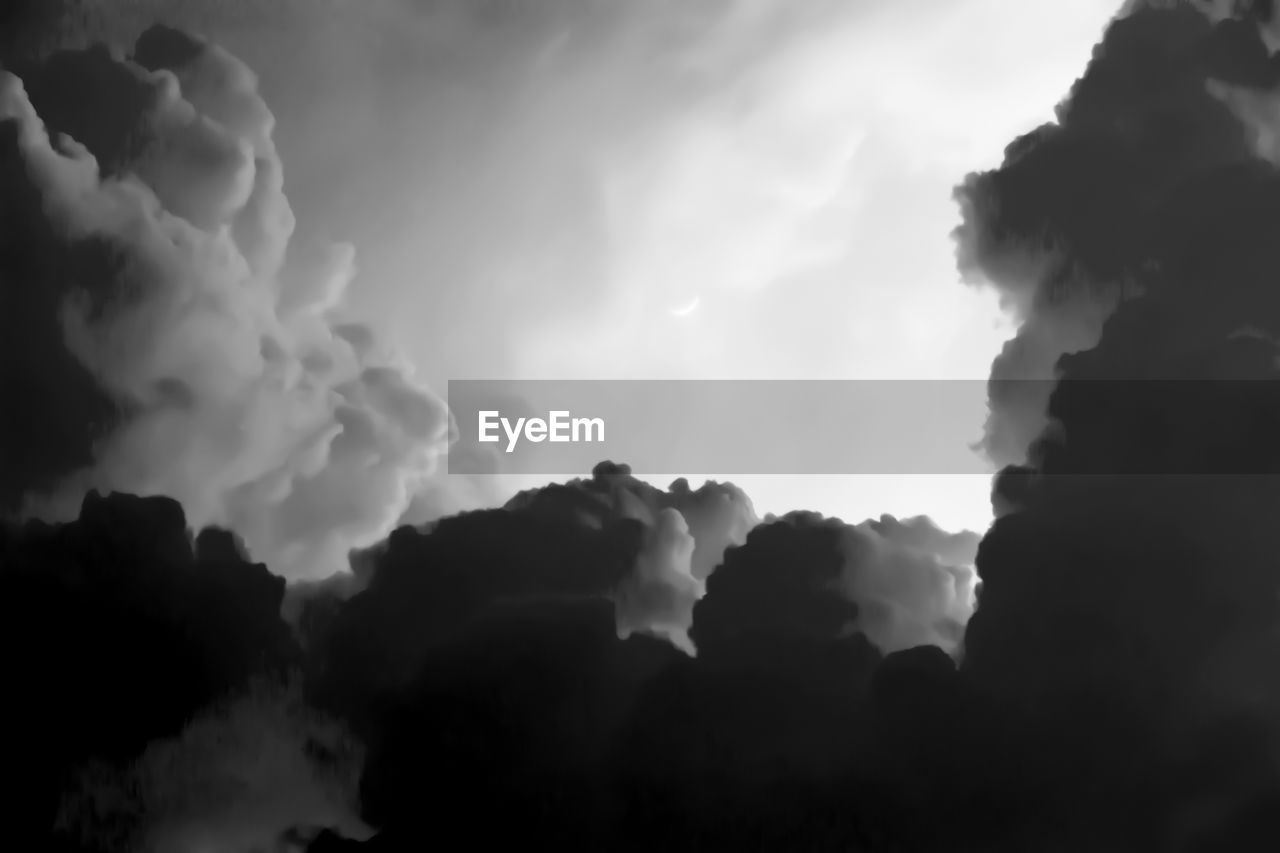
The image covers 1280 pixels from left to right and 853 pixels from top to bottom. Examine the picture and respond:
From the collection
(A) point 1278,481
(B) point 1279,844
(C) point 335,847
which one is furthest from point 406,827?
(A) point 1278,481

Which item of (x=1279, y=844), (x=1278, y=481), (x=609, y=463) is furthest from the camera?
(x=609, y=463)

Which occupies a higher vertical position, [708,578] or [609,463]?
[609,463]

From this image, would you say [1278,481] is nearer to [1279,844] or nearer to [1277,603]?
[1277,603]

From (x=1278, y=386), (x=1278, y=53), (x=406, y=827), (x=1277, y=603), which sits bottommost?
(x=406, y=827)

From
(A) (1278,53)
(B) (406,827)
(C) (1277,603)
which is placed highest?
(A) (1278,53)

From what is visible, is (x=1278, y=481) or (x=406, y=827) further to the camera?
(x=406, y=827)

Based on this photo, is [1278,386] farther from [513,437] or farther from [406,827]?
[406,827]

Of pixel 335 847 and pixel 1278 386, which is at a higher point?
pixel 1278 386

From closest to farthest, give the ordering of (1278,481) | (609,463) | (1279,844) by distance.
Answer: (1279,844), (1278,481), (609,463)

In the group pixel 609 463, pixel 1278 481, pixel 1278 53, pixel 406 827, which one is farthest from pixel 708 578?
pixel 1278 53
